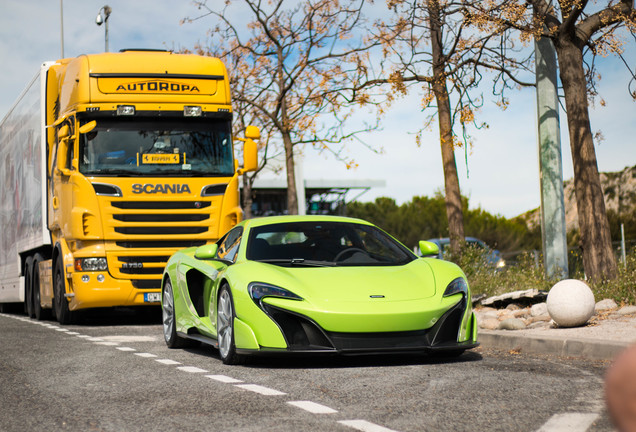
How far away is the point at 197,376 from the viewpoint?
26.1ft

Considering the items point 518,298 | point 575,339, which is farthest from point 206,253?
point 518,298

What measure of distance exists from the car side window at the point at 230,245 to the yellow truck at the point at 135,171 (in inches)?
205

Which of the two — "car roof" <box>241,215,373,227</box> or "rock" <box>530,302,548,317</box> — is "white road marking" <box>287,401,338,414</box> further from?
"rock" <box>530,302,548,317</box>

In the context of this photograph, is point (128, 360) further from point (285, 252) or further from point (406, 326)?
point (406, 326)

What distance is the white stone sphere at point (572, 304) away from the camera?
10.5 meters

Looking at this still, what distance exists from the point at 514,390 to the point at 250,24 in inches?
832

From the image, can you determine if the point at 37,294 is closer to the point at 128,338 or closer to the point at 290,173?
the point at 128,338

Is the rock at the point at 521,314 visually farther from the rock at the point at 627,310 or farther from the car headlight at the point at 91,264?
the car headlight at the point at 91,264

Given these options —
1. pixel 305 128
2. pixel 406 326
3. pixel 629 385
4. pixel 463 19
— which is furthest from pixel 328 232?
pixel 305 128

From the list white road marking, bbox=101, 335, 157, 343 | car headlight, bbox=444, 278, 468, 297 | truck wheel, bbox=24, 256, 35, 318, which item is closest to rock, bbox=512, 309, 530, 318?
car headlight, bbox=444, 278, 468, 297

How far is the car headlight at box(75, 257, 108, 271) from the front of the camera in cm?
1539

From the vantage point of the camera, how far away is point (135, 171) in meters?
15.3

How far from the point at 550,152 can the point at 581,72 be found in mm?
2133

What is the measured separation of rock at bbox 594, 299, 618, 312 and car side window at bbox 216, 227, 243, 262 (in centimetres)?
465
